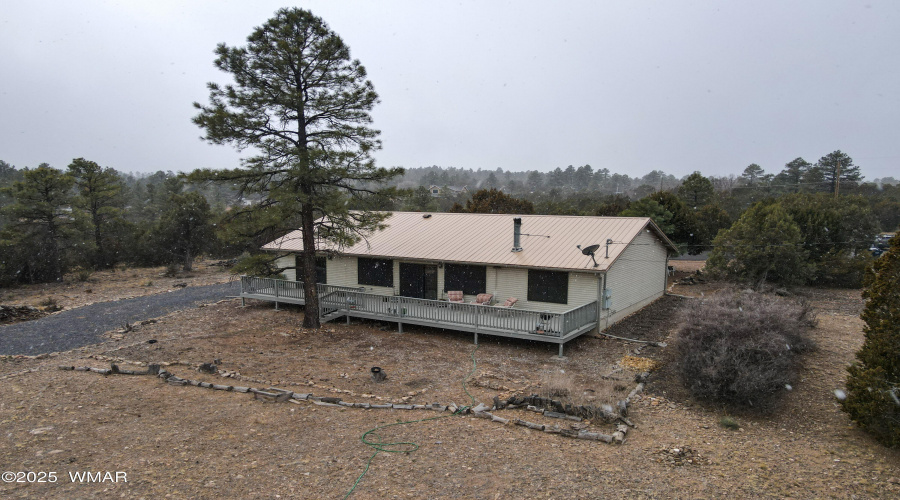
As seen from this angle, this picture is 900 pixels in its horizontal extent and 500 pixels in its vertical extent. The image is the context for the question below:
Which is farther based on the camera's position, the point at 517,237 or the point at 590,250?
the point at 517,237

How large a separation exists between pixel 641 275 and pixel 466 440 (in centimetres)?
1394

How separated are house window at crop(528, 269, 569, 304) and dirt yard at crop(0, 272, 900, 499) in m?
2.72

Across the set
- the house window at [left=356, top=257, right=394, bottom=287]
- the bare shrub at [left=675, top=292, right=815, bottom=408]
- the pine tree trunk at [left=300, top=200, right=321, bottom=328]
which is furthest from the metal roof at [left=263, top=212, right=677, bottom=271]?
the bare shrub at [left=675, top=292, right=815, bottom=408]

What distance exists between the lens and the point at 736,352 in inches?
390

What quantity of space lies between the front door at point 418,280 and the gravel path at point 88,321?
1044 centimetres

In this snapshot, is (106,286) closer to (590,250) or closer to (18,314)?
(18,314)

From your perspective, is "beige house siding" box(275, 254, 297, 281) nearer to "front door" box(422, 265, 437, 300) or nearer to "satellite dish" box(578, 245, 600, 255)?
"front door" box(422, 265, 437, 300)

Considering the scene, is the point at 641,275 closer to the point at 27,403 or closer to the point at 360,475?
the point at 360,475

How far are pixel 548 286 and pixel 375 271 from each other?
7273 mm

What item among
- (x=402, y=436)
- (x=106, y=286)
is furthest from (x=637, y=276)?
(x=106, y=286)

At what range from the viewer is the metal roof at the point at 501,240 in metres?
16.1

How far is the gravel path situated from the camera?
594 inches

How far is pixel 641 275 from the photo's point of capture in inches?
764

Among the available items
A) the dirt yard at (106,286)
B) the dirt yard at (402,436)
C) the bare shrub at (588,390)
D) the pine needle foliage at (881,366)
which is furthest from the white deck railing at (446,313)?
the dirt yard at (106,286)
